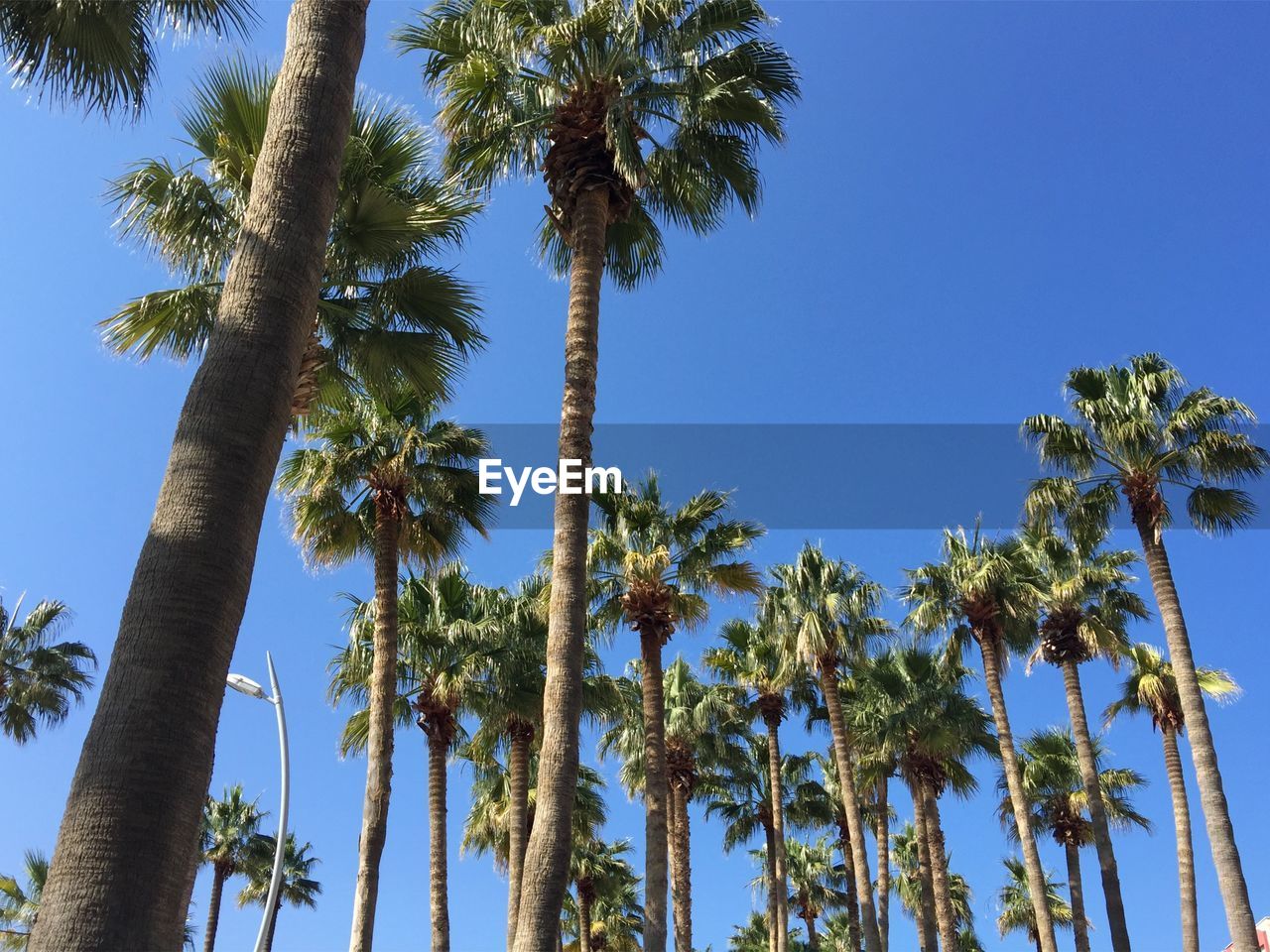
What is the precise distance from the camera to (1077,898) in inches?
1238

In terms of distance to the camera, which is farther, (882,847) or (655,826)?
(882,847)

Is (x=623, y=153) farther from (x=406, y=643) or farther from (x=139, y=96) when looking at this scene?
(x=406, y=643)

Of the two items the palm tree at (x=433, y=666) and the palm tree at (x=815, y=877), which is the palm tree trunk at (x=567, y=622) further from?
the palm tree at (x=815, y=877)

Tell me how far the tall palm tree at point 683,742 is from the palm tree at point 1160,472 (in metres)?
12.3

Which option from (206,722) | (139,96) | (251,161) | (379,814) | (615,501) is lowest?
(206,722)

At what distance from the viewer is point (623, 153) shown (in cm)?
1166

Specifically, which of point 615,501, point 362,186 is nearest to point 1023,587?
point 615,501

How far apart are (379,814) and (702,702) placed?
15808 mm

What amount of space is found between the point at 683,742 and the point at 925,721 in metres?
7.19

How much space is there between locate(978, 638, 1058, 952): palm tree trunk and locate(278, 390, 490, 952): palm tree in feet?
54.4

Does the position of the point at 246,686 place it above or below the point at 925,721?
below

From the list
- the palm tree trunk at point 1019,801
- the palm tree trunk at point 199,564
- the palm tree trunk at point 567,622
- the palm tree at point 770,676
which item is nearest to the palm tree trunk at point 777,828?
the palm tree at point 770,676

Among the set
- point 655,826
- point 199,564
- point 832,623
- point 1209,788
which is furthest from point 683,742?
point 199,564

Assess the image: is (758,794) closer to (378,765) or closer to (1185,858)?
(1185,858)
